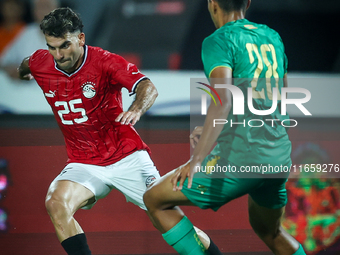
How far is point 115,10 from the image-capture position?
3840 mm

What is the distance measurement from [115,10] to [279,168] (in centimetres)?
272

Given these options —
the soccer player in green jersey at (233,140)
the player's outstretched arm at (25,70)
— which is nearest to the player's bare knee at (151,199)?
the soccer player in green jersey at (233,140)

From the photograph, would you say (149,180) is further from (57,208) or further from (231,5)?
(231,5)

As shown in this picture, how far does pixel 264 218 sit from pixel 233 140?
1.80 ft

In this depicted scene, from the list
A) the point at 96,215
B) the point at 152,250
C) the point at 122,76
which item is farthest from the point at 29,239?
the point at 122,76

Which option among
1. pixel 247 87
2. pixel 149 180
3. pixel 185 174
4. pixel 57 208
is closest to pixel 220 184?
pixel 185 174

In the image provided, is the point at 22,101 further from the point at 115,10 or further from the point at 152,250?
the point at 152,250

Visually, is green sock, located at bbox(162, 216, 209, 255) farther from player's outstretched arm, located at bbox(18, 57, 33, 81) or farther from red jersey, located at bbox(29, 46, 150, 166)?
player's outstretched arm, located at bbox(18, 57, 33, 81)

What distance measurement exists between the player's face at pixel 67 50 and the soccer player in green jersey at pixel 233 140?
926 mm

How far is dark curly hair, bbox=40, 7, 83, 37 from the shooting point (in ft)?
7.31

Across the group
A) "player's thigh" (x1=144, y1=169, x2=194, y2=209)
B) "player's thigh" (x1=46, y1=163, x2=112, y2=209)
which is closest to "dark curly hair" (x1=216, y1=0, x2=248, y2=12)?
"player's thigh" (x1=144, y1=169, x2=194, y2=209)

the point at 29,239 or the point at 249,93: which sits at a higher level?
the point at 249,93

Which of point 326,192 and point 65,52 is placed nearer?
point 65,52

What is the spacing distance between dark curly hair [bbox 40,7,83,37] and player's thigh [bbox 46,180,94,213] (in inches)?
34.2
